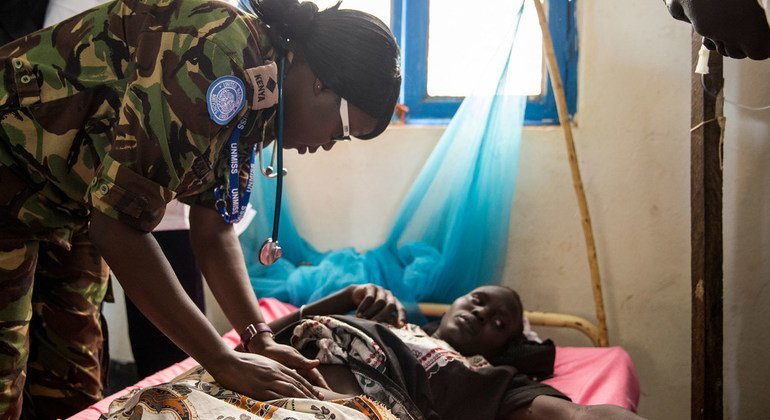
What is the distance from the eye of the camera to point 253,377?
117 cm

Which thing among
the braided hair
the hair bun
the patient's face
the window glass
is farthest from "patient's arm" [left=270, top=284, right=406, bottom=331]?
the window glass

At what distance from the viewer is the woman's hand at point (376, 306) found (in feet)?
5.83

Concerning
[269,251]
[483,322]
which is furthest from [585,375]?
[269,251]

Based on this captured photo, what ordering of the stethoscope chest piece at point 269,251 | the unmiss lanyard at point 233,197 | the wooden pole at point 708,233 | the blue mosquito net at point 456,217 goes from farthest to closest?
the blue mosquito net at point 456,217
the wooden pole at point 708,233
the stethoscope chest piece at point 269,251
the unmiss lanyard at point 233,197

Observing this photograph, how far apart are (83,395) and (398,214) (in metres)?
1.35

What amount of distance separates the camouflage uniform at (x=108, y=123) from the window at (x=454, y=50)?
160cm

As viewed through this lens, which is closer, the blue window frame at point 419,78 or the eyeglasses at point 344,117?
the eyeglasses at point 344,117

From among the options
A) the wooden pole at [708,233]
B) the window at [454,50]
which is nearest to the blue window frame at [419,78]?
the window at [454,50]

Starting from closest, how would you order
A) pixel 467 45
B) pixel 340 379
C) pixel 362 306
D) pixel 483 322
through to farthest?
pixel 340 379 → pixel 362 306 → pixel 483 322 → pixel 467 45

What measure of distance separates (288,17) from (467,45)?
5.84ft

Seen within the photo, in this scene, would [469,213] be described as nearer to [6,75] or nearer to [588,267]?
[588,267]

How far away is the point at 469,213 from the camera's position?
266cm

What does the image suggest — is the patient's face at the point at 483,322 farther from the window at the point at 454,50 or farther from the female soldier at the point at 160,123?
the window at the point at 454,50

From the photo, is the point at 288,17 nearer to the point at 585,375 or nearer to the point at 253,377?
the point at 253,377
